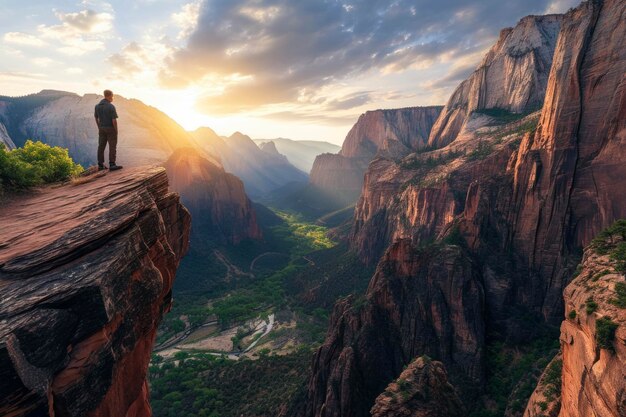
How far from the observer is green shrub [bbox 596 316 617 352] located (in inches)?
765

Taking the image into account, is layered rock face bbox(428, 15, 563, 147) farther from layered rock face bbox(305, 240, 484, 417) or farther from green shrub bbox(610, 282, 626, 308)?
green shrub bbox(610, 282, 626, 308)

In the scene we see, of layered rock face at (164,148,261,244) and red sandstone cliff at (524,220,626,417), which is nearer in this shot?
red sandstone cliff at (524,220,626,417)

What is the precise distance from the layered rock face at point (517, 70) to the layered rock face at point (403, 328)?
87.6m

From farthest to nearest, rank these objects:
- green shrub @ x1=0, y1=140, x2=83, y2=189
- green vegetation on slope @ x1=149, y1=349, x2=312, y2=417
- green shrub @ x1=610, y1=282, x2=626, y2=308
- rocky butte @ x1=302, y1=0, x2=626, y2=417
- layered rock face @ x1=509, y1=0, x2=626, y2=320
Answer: green vegetation on slope @ x1=149, y1=349, x2=312, y2=417 < rocky butte @ x1=302, y1=0, x2=626, y2=417 < layered rock face @ x1=509, y1=0, x2=626, y2=320 < green shrub @ x1=0, y1=140, x2=83, y2=189 < green shrub @ x1=610, y1=282, x2=626, y2=308

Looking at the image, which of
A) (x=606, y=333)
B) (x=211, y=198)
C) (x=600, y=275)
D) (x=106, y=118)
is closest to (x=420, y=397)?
(x=606, y=333)

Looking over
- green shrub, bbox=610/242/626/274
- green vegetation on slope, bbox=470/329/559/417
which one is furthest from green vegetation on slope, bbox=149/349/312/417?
green shrub, bbox=610/242/626/274

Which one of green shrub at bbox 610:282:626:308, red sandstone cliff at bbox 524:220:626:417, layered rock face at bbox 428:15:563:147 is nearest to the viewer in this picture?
red sandstone cliff at bbox 524:220:626:417

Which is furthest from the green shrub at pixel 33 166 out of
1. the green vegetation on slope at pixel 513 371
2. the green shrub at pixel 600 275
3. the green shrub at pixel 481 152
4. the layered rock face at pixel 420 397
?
the green shrub at pixel 481 152

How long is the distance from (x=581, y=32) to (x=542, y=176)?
2260 cm

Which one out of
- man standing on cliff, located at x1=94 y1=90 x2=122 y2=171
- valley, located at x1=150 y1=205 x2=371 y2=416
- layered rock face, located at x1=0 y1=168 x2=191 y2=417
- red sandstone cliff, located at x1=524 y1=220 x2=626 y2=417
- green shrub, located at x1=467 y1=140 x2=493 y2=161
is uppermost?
man standing on cliff, located at x1=94 y1=90 x2=122 y2=171

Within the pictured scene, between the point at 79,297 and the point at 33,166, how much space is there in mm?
15707

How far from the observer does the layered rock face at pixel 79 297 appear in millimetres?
11758

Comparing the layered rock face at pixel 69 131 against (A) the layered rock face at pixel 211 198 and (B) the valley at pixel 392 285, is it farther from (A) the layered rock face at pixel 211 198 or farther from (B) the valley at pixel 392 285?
(B) the valley at pixel 392 285

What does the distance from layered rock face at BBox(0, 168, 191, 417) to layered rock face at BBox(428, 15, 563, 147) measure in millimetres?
130604
